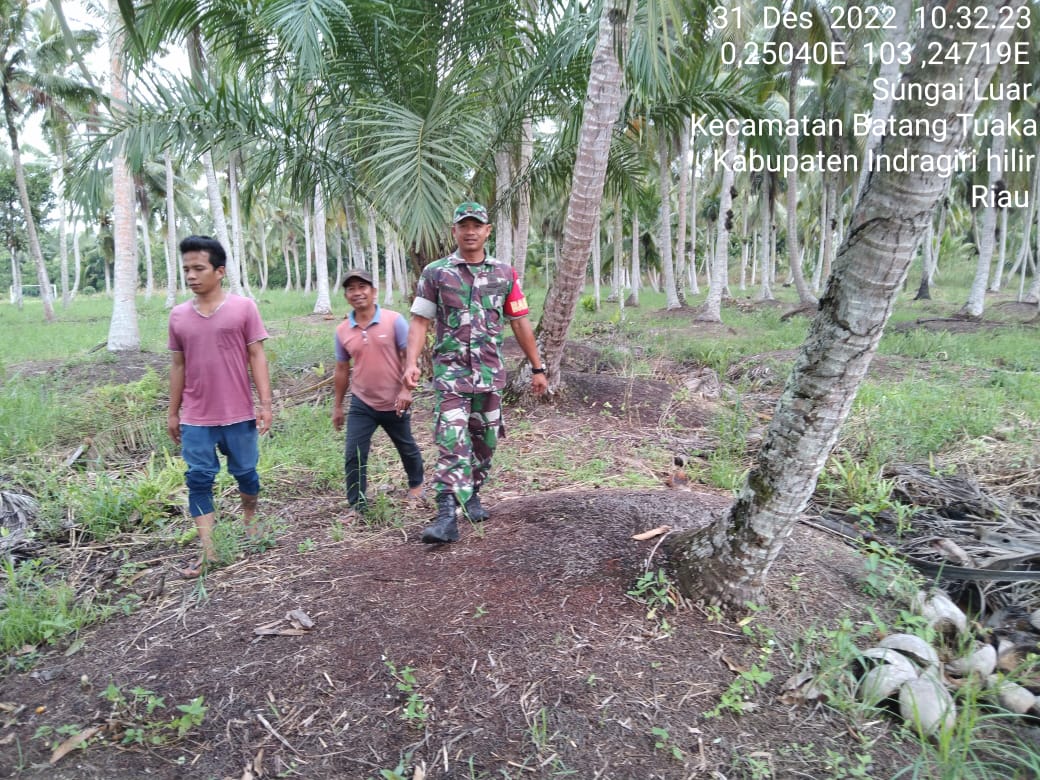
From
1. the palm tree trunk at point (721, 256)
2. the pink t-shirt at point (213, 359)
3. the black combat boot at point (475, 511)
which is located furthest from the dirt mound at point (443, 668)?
the palm tree trunk at point (721, 256)

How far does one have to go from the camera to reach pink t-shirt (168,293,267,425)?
9.76 feet

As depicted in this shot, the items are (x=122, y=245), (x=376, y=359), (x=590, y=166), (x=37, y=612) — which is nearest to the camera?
(x=37, y=612)

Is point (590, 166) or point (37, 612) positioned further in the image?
point (590, 166)

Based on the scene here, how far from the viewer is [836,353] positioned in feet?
6.59

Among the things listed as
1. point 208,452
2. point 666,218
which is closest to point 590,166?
point 208,452

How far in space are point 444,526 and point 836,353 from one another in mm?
1982

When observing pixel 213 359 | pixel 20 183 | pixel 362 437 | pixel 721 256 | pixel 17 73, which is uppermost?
pixel 17 73

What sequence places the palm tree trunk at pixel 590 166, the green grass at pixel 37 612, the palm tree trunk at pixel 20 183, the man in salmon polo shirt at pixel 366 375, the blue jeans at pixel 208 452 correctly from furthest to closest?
the palm tree trunk at pixel 20 183 → the palm tree trunk at pixel 590 166 → the man in salmon polo shirt at pixel 366 375 → the blue jeans at pixel 208 452 → the green grass at pixel 37 612

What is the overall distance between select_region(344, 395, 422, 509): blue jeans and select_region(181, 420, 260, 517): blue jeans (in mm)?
570

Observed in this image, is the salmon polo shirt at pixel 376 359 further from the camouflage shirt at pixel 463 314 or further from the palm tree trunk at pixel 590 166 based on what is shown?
the palm tree trunk at pixel 590 166

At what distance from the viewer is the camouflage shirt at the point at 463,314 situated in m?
3.19

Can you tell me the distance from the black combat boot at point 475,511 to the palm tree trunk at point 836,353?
115 centimetres

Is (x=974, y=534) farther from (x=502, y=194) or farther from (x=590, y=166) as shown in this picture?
(x=502, y=194)

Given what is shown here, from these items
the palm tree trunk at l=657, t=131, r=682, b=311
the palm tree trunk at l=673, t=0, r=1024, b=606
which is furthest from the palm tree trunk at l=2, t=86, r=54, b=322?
the palm tree trunk at l=673, t=0, r=1024, b=606
